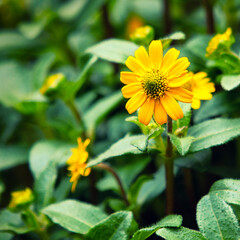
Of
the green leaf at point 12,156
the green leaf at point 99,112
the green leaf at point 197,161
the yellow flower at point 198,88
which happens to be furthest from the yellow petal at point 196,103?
the green leaf at point 12,156

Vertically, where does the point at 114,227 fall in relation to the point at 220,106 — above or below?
below

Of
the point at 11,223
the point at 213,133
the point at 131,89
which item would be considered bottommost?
the point at 11,223

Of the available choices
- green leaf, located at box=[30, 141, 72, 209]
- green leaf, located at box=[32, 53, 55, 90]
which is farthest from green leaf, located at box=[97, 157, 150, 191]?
green leaf, located at box=[32, 53, 55, 90]

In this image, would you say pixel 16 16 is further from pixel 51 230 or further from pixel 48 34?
pixel 51 230

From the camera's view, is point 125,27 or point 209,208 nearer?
point 209,208

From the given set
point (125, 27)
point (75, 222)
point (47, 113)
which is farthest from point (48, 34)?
point (75, 222)

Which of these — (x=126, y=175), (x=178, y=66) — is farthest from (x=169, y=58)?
(x=126, y=175)

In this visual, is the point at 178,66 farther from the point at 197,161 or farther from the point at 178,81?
the point at 197,161
